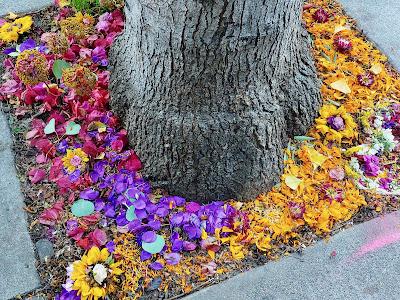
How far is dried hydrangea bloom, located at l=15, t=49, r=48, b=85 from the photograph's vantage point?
2646mm

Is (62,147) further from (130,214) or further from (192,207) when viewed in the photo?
(192,207)

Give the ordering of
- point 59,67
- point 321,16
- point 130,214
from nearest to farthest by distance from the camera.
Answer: point 130,214
point 59,67
point 321,16

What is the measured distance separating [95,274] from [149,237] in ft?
0.93

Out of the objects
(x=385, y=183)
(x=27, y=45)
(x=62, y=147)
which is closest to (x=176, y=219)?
(x=62, y=147)

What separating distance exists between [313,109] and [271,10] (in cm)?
79

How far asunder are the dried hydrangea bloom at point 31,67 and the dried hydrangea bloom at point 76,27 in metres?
0.28

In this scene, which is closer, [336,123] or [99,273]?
[99,273]

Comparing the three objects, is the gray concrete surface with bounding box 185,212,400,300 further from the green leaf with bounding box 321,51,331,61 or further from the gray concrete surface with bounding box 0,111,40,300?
the green leaf with bounding box 321,51,331,61

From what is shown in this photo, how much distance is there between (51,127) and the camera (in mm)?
2566

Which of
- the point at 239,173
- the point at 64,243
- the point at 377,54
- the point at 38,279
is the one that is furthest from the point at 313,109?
the point at 38,279

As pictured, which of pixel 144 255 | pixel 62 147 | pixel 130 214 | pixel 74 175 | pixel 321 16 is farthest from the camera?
pixel 321 16

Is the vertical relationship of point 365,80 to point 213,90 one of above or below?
below

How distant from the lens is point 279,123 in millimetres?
2375

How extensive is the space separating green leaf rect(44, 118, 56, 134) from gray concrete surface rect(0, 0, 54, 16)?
39.0 inches
